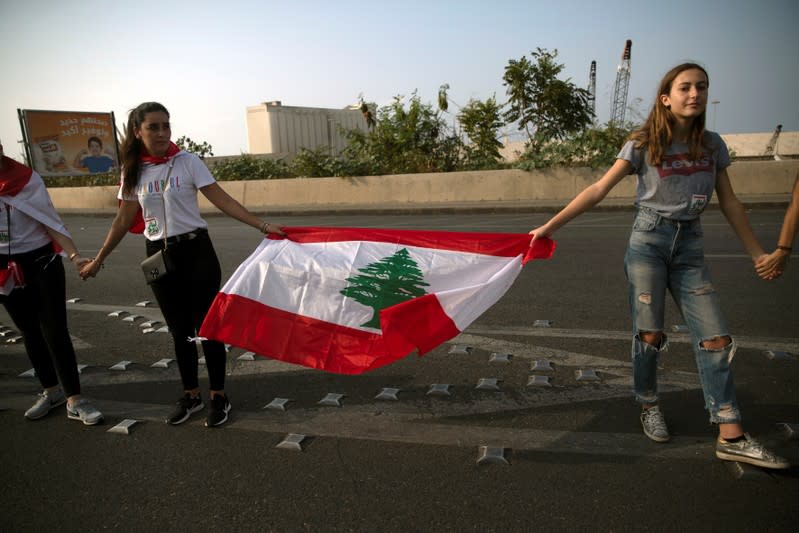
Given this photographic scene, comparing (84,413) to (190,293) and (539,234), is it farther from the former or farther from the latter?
(539,234)

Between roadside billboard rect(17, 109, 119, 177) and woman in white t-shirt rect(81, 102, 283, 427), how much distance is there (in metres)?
Answer: 29.8

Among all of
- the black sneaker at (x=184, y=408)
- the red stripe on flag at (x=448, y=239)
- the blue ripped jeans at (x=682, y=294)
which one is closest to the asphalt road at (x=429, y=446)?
the black sneaker at (x=184, y=408)

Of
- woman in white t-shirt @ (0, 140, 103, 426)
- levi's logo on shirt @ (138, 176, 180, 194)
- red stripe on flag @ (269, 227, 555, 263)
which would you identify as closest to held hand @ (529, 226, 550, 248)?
red stripe on flag @ (269, 227, 555, 263)

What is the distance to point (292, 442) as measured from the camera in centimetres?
349

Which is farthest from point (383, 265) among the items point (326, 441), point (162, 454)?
point (162, 454)

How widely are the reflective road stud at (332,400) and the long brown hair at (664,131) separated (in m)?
2.45

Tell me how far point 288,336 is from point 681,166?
95.5 inches

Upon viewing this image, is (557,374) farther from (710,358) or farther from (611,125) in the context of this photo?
(611,125)

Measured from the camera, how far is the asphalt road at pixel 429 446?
9.11 ft

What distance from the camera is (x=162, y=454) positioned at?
3.48 m

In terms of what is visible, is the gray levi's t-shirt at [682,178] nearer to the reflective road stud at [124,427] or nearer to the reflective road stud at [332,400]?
the reflective road stud at [332,400]

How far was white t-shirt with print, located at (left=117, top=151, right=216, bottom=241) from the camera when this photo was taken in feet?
12.1

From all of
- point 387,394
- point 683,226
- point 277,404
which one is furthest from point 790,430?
point 277,404

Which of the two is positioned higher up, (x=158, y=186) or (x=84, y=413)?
(x=158, y=186)
